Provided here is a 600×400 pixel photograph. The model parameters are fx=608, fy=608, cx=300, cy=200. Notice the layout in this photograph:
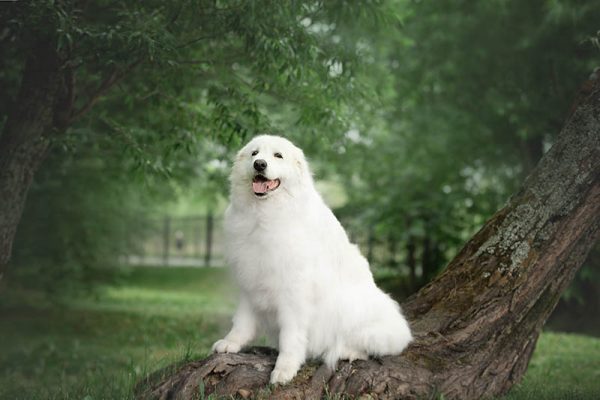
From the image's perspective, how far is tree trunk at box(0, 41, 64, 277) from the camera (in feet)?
18.6

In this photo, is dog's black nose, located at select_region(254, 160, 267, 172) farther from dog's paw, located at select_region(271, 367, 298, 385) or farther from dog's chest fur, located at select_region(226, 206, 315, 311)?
dog's paw, located at select_region(271, 367, 298, 385)

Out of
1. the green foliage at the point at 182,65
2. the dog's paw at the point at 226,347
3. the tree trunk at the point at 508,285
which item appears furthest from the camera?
the green foliage at the point at 182,65

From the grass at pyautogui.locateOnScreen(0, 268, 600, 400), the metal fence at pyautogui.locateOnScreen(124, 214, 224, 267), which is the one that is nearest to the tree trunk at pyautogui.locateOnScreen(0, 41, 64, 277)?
the grass at pyautogui.locateOnScreen(0, 268, 600, 400)

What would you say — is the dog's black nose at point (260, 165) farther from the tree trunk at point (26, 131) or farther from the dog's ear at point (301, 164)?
the tree trunk at point (26, 131)

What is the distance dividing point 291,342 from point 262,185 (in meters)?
1.08

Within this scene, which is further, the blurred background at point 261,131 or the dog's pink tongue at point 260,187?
the blurred background at point 261,131

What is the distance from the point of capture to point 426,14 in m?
12.9

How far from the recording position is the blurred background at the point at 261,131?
18.7 feet

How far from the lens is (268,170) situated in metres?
4.08

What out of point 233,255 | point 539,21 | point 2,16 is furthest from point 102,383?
point 539,21

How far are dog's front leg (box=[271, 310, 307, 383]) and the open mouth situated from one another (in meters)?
0.84

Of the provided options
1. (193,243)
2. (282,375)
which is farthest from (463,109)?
(193,243)

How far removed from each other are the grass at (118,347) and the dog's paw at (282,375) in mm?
1091

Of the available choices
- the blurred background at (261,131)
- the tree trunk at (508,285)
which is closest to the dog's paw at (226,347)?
the tree trunk at (508,285)
